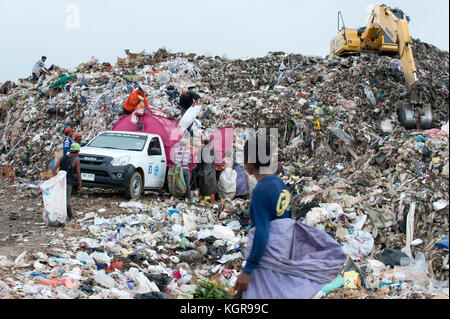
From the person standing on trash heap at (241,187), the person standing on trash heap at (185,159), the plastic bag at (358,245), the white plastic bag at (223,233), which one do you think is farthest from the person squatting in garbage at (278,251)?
the person standing on trash heap at (241,187)

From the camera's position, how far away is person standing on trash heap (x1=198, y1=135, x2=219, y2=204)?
10.8 m

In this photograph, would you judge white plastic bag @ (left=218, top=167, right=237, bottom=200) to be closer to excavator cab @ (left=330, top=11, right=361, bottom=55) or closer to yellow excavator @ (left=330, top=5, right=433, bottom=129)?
yellow excavator @ (left=330, top=5, right=433, bottom=129)

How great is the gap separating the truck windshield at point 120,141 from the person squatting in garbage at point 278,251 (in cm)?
764

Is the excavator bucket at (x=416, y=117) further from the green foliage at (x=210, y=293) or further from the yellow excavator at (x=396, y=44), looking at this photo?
the green foliage at (x=210, y=293)

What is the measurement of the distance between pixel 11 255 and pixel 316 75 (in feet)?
47.8

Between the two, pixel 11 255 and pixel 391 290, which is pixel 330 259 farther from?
pixel 11 255

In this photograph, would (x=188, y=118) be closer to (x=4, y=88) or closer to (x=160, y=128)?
(x=160, y=128)

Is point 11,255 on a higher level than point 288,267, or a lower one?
lower

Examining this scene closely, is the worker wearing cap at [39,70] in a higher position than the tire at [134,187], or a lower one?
higher

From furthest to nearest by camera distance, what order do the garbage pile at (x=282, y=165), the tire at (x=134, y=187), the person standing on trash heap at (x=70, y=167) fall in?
1. the tire at (x=134, y=187)
2. the person standing on trash heap at (x=70, y=167)
3. the garbage pile at (x=282, y=165)

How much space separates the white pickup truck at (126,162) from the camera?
9609 mm

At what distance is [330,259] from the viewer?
3234 millimetres

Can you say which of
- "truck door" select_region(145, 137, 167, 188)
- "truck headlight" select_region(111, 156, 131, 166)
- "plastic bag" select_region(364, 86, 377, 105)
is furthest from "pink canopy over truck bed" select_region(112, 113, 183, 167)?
"plastic bag" select_region(364, 86, 377, 105)
